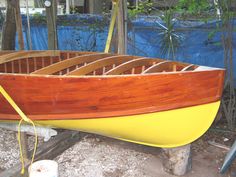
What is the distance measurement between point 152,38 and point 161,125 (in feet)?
9.30

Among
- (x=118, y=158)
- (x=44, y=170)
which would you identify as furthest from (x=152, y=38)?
(x=44, y=170)

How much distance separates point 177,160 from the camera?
3.32 m

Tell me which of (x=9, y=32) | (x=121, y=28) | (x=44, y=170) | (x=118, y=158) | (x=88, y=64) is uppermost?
(x=121, y=28)

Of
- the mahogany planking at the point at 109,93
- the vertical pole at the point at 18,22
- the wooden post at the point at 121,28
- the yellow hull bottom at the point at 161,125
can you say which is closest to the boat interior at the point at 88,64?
the mahogany planking at the point at 109,93

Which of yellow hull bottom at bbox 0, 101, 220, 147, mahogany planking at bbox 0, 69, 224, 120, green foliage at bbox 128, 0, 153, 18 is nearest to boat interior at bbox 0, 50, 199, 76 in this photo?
mahogany planking at bbox 0, 69, 224, 120

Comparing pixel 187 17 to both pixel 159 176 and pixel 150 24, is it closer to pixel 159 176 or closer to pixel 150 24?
pixel 150 24

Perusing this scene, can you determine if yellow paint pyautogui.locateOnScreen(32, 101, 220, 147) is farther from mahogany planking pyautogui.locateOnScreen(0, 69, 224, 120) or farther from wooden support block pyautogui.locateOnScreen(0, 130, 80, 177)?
wooden support block pyautogui.locateOnScreen(0, 130, 80, 177)

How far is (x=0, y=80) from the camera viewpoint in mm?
3082

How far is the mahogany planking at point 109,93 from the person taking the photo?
106 inches

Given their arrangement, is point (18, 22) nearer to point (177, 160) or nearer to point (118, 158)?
point (118, 158)

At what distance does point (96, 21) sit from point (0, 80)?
3427mm

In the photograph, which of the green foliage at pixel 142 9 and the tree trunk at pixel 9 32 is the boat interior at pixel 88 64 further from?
the green foliage at pixel 142 9

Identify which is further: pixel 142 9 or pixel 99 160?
pixel 142 9

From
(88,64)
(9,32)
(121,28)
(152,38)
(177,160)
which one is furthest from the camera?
(9,32)
